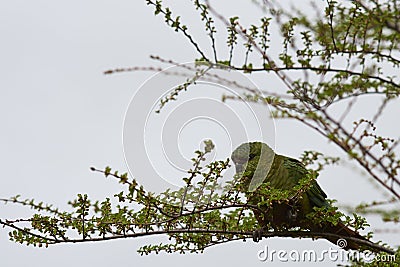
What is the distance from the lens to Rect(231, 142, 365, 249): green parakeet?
3.82 ft

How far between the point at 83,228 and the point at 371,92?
0.83 meters

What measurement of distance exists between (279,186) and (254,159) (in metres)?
0.10

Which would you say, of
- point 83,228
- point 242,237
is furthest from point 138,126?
point 242,237

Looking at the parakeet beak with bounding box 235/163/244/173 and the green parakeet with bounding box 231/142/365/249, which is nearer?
the green parakeet with bounding box 231/142/365/249

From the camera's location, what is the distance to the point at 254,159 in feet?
4.45

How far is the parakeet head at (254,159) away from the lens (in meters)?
1.28

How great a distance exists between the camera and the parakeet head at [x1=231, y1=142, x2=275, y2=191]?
4.20 ft

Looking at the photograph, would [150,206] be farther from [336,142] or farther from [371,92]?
[371,92]

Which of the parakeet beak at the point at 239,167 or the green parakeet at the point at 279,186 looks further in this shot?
the parakeet beak at the point at 239,167

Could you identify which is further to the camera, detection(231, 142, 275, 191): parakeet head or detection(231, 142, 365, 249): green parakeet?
detection(231, 142, 275, 191): parakeet head

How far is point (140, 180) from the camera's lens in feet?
3.59

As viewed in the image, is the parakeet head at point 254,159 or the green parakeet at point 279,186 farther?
the parakeet head at point 254,159

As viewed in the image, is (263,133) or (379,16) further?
(263,133)

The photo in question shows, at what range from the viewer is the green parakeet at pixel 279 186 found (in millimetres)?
1164
